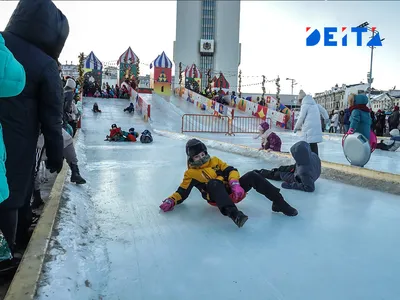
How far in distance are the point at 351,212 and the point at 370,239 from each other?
23.4 inches

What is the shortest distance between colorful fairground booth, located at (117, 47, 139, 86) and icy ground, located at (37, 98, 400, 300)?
21.1m

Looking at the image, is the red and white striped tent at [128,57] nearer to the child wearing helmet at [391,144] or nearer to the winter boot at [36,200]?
the child wearing helmet at [391,144]

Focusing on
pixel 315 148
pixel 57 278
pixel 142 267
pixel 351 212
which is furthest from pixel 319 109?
pixel 57 278

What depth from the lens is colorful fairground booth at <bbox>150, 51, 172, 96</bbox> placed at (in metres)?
22.9

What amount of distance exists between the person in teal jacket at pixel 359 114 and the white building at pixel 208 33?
55566mm

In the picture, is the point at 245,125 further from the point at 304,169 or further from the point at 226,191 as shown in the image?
the point at 226,191

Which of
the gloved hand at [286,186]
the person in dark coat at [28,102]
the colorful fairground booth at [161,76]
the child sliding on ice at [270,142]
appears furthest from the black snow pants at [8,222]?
the colorful fairground booth at [161,76]

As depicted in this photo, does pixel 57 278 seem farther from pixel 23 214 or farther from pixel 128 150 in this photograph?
pixel 128 150

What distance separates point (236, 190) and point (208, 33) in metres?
61.5

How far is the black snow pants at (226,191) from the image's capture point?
2.28 metres

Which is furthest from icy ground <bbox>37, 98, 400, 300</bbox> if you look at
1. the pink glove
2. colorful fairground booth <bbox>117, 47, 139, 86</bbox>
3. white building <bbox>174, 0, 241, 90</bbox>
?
white building <bbox>174, 0, 241, 90</bbox>

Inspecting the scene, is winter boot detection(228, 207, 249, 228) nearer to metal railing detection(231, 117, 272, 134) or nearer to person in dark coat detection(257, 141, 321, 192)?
person in dark coat detection(257, 141, 321, 192)

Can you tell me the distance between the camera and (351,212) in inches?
105


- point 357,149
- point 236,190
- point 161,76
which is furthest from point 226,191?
point 161,76
